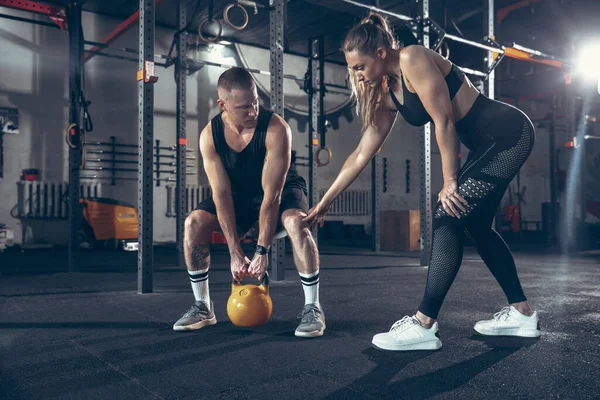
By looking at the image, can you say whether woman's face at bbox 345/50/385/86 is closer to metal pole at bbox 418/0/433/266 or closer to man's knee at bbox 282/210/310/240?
man's knee at bbox 282/210/310/240

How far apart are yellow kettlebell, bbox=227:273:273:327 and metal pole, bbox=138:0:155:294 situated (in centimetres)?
126

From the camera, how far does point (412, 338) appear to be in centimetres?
167

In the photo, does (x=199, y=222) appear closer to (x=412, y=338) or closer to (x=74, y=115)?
(x=412, y=338)

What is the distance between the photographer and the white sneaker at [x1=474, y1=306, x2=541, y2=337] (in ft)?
6.01

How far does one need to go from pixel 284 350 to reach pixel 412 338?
0.44 m

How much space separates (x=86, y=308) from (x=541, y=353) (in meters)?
2.11

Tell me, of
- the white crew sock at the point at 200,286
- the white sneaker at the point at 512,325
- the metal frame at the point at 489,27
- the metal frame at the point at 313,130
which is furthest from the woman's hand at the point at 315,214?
the metal frame at the point at 489,27

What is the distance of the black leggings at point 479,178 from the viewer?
5.41ft

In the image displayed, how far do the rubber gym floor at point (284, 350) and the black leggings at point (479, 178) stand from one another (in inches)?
10.8

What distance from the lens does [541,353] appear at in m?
1.65

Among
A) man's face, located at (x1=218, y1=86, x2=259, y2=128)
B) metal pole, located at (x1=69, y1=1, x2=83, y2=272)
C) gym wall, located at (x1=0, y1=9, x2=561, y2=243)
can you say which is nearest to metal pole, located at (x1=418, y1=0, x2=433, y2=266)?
man's face, located at (x1=218, y1=86, x2=259, y2=128)

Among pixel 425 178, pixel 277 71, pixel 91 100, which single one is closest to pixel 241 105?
pixel 277 71

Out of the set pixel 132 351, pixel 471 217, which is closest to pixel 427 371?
pixel 471 217

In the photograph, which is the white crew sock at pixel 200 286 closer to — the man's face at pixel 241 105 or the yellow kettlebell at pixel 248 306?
the yellow kettlebell at pixel 248 306
